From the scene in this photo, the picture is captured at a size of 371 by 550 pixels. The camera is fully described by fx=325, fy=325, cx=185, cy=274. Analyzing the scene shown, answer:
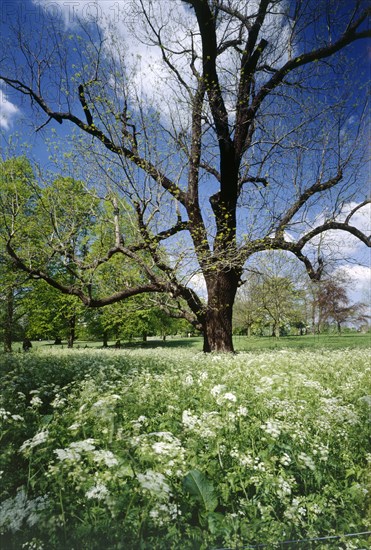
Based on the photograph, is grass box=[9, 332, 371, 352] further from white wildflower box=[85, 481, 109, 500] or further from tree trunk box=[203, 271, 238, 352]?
white wildflower box=[85, 481, 109, 500]

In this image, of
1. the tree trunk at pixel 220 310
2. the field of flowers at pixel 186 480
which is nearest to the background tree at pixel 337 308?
the tree trunk at pixel 220 310

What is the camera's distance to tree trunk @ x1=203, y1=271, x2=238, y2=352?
11.7m

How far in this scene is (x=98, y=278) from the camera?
39.1ft

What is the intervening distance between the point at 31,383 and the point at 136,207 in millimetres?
5832

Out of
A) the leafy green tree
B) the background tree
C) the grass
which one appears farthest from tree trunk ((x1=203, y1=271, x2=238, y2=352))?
the background tree

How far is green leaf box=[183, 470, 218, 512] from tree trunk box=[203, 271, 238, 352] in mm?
8826

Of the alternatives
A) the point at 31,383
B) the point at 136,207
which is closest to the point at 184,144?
the point at 136,207

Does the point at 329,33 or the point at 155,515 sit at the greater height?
the point at 329,33

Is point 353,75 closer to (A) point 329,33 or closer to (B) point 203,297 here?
(A) point 329,33

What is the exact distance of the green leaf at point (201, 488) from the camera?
99.2 inches

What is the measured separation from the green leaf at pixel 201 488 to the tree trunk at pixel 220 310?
8.83m

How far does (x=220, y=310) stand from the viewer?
38.4 feet

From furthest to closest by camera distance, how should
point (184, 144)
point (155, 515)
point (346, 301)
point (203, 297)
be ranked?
point (346, 301), point (203, 297), point (184, 144), point (155, 515)

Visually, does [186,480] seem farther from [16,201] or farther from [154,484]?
[16,201]
